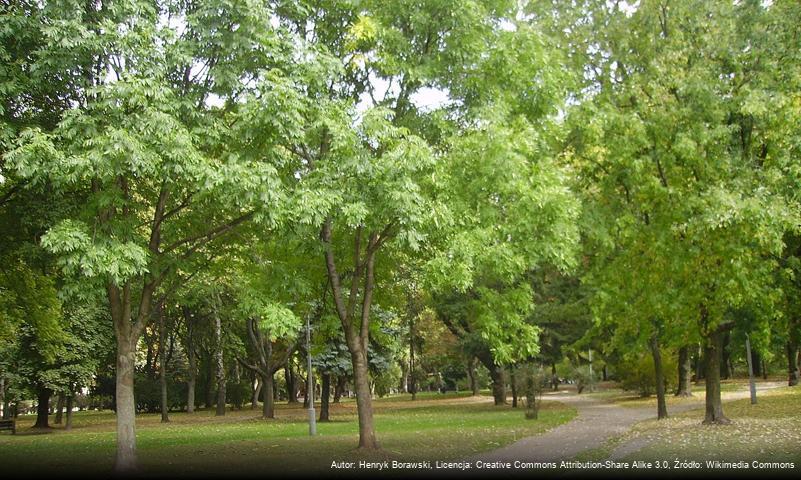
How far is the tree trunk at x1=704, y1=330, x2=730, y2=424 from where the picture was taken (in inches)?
736

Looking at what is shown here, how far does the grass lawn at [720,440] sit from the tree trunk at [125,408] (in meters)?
9.30

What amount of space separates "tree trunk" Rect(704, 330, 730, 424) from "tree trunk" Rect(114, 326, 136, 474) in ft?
49.5

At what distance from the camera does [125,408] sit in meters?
13.4

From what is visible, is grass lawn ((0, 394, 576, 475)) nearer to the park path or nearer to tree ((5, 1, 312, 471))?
the park path

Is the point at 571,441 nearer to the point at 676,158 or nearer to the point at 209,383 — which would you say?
the point at 676,158

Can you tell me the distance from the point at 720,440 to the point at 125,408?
512 inches

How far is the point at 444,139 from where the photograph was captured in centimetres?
1417

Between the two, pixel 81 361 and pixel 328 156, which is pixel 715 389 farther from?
pixel 81 361

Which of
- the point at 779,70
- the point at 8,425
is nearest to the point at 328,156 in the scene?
the point at 779,70

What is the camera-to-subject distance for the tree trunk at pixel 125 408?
13.2 metres

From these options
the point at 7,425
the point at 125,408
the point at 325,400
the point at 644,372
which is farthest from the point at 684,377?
the point at 7,425

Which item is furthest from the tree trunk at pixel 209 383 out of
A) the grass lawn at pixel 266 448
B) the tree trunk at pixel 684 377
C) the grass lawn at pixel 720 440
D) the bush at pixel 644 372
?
the grass lawn at pixel 720 440

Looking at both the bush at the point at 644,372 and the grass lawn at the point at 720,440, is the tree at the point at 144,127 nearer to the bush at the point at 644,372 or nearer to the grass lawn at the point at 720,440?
the grass lawn at the point at 720,440

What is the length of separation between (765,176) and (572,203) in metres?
5.12
